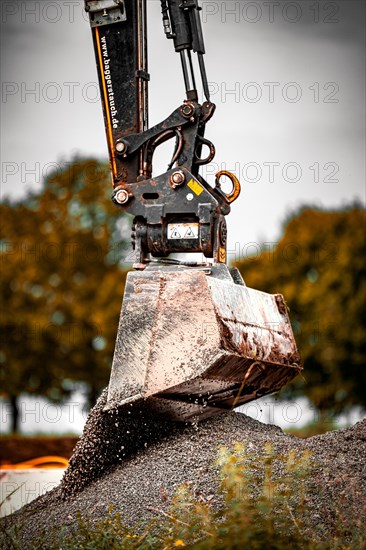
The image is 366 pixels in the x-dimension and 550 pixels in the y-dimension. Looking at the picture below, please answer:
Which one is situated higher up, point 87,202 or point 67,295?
point 87,202

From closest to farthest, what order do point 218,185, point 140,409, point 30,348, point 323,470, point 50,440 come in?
point 323,470 → point 140,409 → point 218,185 → point 50,440 → point 30,348

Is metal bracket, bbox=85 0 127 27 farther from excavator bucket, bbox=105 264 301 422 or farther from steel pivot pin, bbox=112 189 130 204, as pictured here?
excavator bucket, bbox=105 264 301 422

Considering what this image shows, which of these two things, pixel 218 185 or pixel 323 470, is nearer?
pixel 323 470

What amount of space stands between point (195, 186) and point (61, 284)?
64.3ft

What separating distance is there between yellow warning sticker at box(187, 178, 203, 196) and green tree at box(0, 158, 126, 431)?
18.3 metres

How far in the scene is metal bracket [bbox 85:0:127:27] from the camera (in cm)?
768

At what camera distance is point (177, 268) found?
7008 millimetres

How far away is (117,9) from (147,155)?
3.49 feet

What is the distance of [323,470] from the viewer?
6.28 meters

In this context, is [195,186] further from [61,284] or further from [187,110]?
[61,284]

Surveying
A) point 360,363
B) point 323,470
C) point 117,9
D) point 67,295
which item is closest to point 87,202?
point 67,295

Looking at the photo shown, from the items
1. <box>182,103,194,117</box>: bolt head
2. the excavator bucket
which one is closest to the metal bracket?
<box>182,103,194,117</box>: bolt head

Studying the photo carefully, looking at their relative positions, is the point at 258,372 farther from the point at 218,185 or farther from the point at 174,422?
the point at 218,185

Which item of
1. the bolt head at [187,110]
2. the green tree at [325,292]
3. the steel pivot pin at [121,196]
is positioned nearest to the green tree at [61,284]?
the green tree at [325,292]
